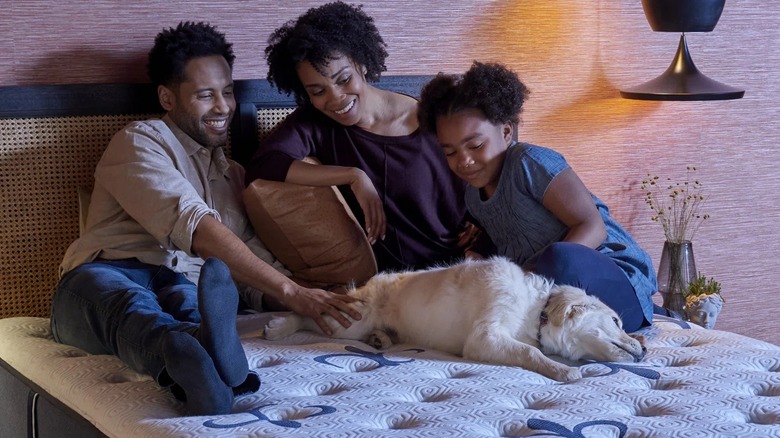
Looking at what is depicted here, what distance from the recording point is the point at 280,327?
239 cm

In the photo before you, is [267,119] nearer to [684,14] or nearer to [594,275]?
[594,275]

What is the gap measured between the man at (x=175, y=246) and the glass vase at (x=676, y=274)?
4.70ft

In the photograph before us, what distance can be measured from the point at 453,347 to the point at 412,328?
0.39 feet

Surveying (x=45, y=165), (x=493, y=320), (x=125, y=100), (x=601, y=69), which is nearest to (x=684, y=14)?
(x=601, y=69)

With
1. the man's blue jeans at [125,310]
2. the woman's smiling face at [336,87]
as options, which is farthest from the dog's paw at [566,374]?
the woman's smiling face at [336,87]

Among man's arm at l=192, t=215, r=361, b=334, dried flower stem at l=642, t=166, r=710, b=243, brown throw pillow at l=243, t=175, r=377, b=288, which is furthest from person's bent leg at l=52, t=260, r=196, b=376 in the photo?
dried flower stem at l=642, t=166, r=710, b=243

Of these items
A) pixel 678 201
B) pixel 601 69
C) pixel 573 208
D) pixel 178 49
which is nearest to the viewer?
pixel 573 208

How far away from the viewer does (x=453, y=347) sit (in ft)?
7.50

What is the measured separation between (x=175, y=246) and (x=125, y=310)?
1.08 feet

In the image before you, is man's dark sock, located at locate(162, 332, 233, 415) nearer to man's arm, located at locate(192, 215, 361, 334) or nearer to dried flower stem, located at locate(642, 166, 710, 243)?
man's arm, located at locate(192, 215, 361, 334)

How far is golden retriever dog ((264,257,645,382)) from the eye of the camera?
2.16m

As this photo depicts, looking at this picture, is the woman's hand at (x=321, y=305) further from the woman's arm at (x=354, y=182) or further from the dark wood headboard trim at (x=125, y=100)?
the dark wood headboard trim at (x=125, y=100)

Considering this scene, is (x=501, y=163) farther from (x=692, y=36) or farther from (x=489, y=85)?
(x=692, y=36)

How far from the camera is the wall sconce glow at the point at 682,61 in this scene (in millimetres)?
3227
